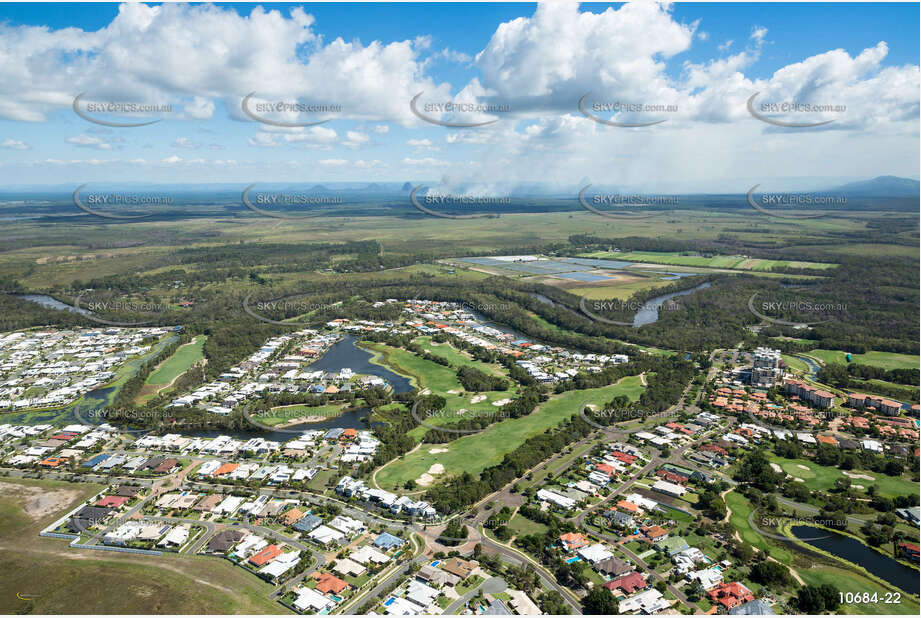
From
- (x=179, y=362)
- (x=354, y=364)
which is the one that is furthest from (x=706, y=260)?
(x=179, y=362)

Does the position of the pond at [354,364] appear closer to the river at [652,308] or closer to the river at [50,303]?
the river at [652,308]

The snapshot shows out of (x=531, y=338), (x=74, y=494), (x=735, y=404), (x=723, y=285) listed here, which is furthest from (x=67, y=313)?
(x=723, y=285)

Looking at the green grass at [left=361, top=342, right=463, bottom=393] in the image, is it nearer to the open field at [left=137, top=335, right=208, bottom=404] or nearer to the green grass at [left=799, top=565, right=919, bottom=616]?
the open field at [left=137, top=335, right=208, bottom=404]

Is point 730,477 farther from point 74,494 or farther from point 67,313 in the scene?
point 67,313

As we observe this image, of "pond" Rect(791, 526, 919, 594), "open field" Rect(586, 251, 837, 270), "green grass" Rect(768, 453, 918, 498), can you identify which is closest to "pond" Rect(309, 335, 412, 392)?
"green grass" Rect(768, 453, 918, 498)

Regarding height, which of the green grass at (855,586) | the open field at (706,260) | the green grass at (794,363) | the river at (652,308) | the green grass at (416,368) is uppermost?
the open field at (706,260)

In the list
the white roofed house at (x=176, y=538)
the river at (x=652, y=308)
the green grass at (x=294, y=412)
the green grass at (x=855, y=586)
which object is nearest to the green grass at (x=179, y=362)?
the green grass at (x=294, y=412)
